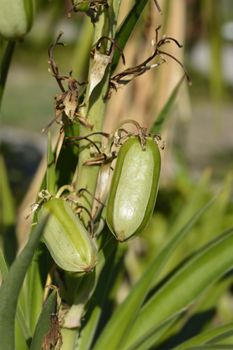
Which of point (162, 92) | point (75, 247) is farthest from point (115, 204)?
point (162, 92)

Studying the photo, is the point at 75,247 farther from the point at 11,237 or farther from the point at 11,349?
the point at 11,237

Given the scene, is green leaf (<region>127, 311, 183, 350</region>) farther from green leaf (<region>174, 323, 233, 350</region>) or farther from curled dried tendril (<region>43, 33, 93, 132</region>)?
curled dried tendril (<region>43, 33, 93, 132</region>)

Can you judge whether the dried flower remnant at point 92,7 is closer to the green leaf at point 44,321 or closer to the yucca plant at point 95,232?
the yucca plant at point 95,232

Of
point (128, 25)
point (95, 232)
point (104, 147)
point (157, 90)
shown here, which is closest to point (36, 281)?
point (95, 232)

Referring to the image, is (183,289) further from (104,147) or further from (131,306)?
(104,147)

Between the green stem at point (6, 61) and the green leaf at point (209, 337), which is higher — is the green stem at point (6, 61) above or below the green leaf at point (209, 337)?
above

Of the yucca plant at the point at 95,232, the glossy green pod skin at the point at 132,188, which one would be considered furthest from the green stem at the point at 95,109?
the glossy green pod skin at the point at 132,188
